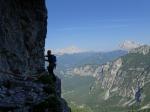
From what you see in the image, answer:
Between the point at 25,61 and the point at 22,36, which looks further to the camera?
the point at 25,61

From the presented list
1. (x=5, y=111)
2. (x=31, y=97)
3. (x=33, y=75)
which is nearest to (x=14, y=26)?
(x=33, y=75)

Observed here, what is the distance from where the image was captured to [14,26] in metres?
45.0

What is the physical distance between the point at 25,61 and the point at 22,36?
3578 millimetres

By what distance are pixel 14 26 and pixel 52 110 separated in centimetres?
1465

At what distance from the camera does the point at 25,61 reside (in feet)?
162

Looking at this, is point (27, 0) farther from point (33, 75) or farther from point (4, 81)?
point (4, 81)

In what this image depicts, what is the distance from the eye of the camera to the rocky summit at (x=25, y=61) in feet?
112

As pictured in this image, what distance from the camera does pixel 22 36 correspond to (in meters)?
48.8

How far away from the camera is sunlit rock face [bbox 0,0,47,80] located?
4219 cm

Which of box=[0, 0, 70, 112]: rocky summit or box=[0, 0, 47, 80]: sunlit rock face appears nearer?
box=[0, 0, 70, 112]: rocky summit

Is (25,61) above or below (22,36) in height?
below

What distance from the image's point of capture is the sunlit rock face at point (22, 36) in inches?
1661

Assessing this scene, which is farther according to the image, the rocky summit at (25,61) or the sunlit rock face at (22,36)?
the sunlit rock face at (22,36)

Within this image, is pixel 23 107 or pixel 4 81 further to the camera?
pixel 4 81
